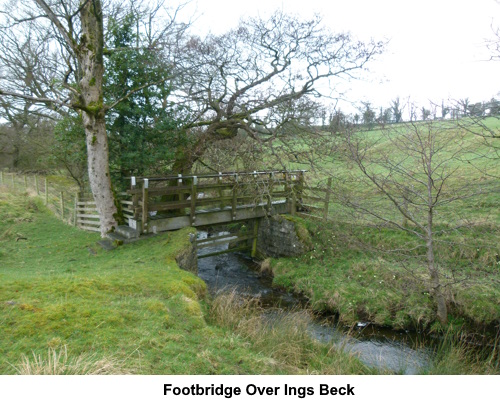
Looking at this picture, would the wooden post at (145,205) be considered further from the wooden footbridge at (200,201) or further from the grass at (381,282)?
the grass at (381,282)

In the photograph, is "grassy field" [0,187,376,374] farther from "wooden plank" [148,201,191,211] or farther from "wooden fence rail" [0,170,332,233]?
"wooden fence rail" [0,170,332,233]

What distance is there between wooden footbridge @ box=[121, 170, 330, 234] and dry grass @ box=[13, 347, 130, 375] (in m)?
6.44

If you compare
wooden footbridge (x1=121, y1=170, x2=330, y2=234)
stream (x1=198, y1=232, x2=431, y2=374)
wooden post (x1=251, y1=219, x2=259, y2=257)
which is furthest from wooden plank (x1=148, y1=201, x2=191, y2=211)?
wooden post (x1=251, y1=219, x2=259, y2=257)

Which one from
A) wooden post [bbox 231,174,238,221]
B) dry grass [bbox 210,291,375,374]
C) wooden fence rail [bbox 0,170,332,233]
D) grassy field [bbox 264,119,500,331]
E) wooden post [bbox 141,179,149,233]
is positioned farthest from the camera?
wooden post [bbox 231,174,238,221]

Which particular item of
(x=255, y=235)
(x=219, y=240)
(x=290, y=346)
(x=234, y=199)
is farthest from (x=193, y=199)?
(x=290, y=346)

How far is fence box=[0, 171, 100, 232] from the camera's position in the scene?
13398mm

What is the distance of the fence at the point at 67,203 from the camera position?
1340 cm

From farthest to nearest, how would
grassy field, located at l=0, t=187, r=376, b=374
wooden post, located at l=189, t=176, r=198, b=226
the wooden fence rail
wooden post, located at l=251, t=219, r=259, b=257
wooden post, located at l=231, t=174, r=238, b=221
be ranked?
wooden post, located at l=251, t=219, r=259, b=257, wooden post, located at l=231, t=174, r=238, b=221, wooden post, located at l=189, t=176, r=198, b=226, the wooden fence rail, grassy field, located at l=0, t=187, r=376, b=374

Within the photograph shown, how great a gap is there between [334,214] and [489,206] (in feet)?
18.6

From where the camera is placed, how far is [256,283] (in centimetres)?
1141

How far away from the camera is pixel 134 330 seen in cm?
464

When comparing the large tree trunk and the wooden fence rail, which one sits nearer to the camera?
the large tree trunk

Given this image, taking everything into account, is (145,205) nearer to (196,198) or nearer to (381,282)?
(196,198)

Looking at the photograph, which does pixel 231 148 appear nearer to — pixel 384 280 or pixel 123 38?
pixel 123 38
